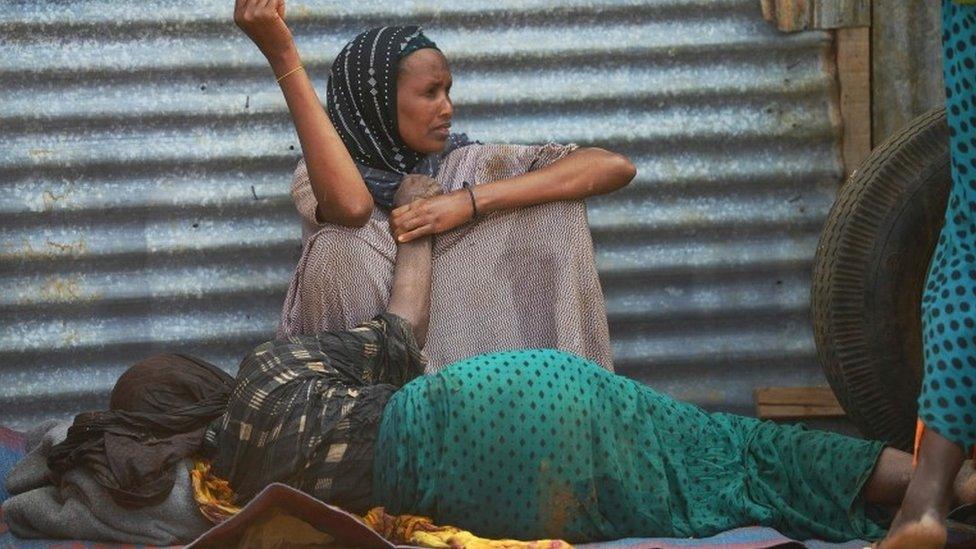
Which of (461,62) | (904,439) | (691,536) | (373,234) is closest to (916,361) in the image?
(904,439)

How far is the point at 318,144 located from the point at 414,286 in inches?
18.7

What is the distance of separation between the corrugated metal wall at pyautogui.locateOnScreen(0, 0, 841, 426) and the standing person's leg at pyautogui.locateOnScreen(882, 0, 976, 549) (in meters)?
1.98

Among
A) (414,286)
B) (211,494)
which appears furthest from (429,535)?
(414,286)

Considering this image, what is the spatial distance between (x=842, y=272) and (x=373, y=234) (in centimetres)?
130

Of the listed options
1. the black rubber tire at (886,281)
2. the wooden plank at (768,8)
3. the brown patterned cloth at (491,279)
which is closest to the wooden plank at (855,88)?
the wooden plank at (768,8)

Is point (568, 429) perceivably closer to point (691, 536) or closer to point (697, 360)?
point (691, 536)

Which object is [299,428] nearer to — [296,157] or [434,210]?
[434,210]

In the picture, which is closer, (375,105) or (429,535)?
(429,535)

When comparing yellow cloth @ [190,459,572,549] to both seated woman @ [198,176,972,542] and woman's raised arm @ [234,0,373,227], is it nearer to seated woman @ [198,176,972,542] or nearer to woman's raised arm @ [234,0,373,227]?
seated woman @ [198,176,972,542]

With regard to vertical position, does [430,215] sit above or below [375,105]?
below

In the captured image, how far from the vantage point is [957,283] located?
119 inches

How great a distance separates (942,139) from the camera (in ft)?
13.2

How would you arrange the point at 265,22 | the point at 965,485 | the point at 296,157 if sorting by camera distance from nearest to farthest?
the point at 965,485 < the point at 265,22 < the point at 296,157

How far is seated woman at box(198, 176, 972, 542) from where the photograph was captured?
3.39m
